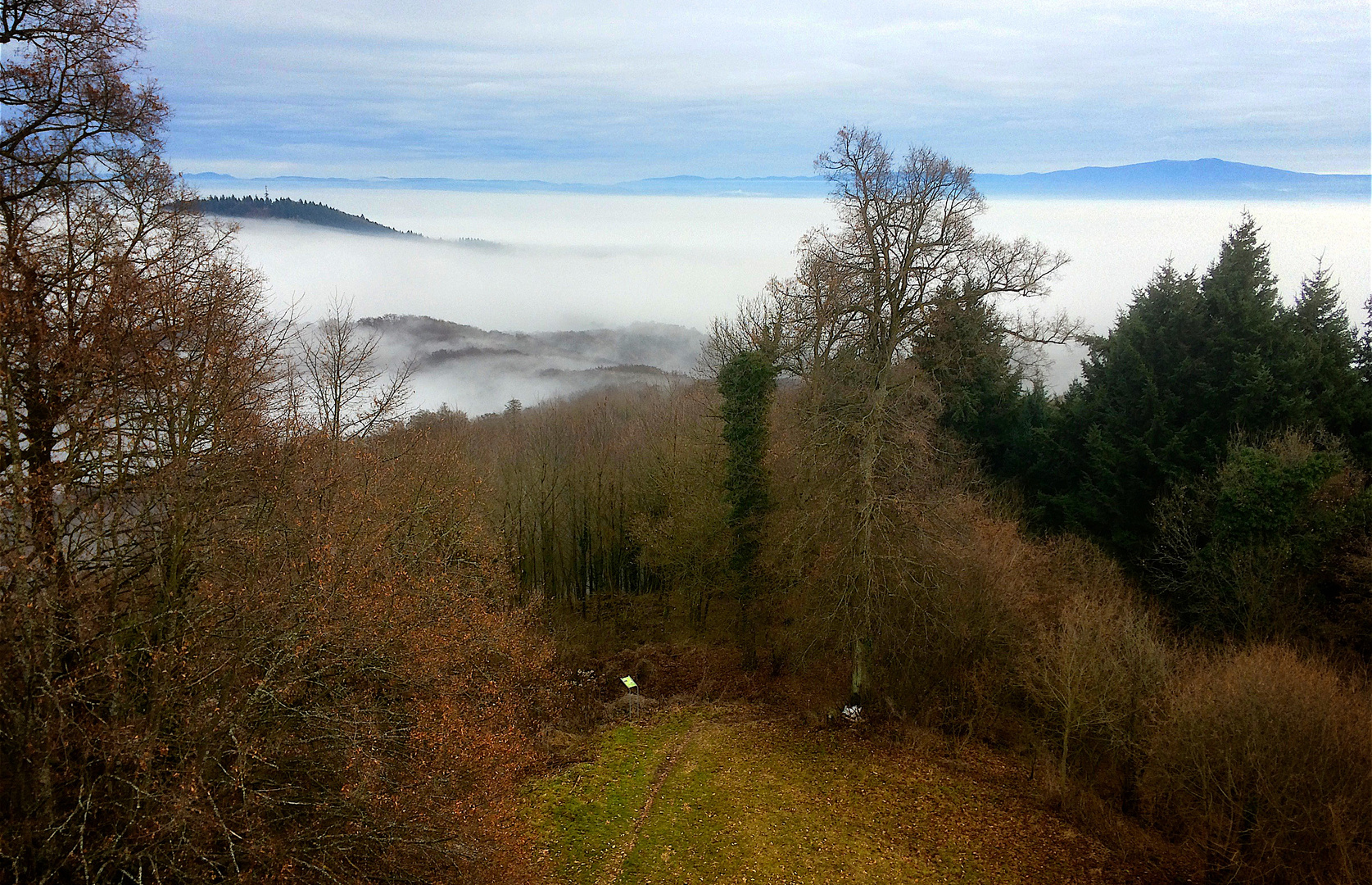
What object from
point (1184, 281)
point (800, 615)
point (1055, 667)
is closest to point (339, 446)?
point (800, 615)

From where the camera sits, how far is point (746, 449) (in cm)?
2367

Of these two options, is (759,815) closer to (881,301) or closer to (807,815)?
(807,815)

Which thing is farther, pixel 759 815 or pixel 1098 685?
pixel 759 815

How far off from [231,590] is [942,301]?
16.6m

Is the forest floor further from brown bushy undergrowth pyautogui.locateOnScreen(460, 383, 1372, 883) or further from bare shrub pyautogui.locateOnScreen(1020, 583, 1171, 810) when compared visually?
bare shrub pyautogui.locateOnScreen(1020, 583, 1171, 810)

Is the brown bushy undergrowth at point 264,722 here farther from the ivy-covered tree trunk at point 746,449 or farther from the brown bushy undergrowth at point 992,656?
the ivy-covered tree trunk at point 746,449

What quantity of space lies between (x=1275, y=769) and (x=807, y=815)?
28.3 ft

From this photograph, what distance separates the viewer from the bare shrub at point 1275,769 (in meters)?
11.7

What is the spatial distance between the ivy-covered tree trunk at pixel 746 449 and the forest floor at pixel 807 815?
613 centimetres

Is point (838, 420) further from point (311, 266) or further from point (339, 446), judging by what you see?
point (311, 266)

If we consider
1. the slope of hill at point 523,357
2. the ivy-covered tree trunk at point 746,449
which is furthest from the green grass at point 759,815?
the slope of hill at point 523,357

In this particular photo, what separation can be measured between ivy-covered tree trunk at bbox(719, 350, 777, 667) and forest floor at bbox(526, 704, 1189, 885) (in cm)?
613

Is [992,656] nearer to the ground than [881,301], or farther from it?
nearer to the ground

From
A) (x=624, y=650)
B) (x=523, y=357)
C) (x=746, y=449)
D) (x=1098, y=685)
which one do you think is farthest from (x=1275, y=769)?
(x=523, y=357)
